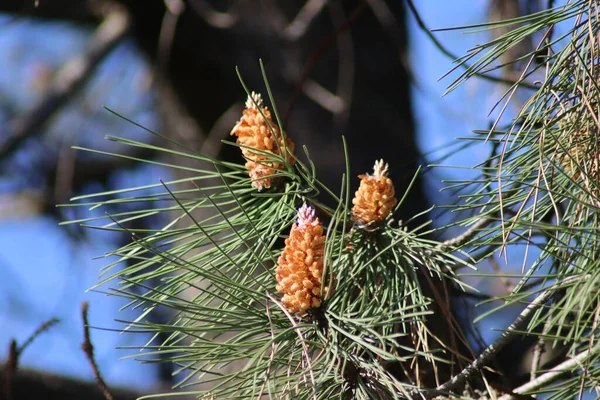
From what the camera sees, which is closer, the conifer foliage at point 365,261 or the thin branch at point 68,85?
the conifer foliage at point 365,261

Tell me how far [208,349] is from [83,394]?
109 centimetres

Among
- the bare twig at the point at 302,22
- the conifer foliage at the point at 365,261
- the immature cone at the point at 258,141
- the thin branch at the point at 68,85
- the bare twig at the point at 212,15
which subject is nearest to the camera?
the conifer foliage at the point at 365,261

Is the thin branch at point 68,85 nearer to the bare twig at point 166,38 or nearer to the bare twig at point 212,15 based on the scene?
the bare twig at point 166,38

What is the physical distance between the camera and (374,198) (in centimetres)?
58

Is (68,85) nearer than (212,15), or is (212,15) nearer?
(212,15)

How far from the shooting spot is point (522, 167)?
579 millimetres

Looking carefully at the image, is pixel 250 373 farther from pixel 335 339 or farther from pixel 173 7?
pixel 173 7

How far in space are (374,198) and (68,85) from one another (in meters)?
1.43

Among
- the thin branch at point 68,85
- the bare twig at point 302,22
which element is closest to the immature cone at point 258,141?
the bare twig at point 302,22

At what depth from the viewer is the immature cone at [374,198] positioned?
58 cm

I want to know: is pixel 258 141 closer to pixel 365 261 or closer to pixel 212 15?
pixel 365 261

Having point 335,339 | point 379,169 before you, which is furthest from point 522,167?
point 335,339

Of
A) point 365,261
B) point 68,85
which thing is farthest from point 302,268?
point 68,85

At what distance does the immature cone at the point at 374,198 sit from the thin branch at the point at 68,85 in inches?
54.2
